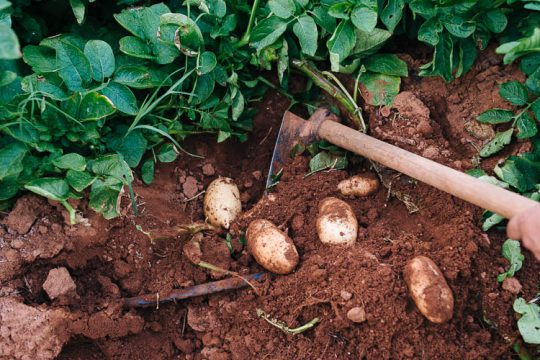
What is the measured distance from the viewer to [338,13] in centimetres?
228

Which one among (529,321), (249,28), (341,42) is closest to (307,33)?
(341,42)

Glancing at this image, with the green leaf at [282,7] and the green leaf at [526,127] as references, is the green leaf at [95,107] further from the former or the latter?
the green leaf at [526,127]

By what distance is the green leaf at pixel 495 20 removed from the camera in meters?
2.25

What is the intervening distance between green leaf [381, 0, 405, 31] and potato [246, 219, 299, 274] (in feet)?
2.84

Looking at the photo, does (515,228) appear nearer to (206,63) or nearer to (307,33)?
(307,33)

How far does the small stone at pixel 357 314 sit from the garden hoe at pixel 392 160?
1.52 feet

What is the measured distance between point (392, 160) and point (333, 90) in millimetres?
509

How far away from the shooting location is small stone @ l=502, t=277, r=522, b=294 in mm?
2043

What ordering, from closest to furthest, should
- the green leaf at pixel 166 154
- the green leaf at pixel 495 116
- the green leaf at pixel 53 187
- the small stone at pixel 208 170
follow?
the green leaf at pixel 53 187 → the green leaf at pixel 495 116 → the green leaf at pixel 166 154 → the small stone at pixel 208 170

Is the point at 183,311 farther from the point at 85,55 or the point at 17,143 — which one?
the point at 85,55

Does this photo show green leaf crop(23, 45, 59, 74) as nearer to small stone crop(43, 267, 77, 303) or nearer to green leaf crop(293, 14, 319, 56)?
small stone crop(43, 267, 77, 303)

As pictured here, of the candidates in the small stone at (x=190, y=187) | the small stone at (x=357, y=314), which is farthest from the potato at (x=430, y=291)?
the small stone at (x=190, y=187)

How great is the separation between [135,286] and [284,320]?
568 mm

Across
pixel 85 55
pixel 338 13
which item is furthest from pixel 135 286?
pixel 338 13
